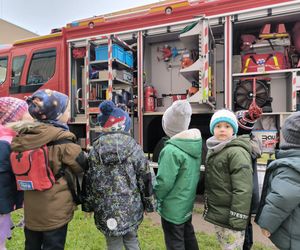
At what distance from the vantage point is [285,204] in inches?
66.4

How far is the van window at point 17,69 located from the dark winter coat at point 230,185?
5.21 meters

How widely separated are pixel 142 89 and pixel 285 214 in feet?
11.3

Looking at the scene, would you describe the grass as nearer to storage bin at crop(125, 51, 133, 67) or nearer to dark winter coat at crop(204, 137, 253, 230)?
dark winter coat at crop(204, 137, 253, 230)

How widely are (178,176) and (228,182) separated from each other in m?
0.37

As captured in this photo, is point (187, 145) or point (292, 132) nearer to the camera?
point (292, 132)

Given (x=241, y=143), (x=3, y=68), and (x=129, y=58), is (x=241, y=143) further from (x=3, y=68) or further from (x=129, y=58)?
(x=3, y=68)

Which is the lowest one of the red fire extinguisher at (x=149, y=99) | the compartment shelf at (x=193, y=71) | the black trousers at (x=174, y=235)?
the black trousers at (x=174, y=235)

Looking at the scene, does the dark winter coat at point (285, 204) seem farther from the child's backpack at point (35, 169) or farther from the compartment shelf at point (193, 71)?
the compartment shelf at point (193, 71)

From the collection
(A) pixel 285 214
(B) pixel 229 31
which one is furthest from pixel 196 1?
(A) pixel 285 214

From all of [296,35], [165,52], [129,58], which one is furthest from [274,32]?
[129,58]

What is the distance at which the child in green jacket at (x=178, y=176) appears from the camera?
2.18 meters

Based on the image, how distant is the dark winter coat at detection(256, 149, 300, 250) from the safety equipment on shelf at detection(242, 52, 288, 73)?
9.04 feet

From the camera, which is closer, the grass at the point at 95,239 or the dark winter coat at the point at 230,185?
the dark winter coat at the point at 230,185

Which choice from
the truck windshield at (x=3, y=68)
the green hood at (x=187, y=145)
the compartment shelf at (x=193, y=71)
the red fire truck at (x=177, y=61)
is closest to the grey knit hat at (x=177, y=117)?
the green hood at (x=187, y=145)
